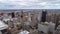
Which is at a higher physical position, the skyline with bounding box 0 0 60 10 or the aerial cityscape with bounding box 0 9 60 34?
the skyline with bounding box 0 0 60 10

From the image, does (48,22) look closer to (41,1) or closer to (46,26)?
(46,26)

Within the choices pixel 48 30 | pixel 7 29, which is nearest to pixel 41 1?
pixel 48 30

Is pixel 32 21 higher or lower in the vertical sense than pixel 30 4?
lower

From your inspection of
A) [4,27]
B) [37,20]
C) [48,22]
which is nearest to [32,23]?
[37,20]

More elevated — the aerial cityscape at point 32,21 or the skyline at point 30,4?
the skyline at point 30,4

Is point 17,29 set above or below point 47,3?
below

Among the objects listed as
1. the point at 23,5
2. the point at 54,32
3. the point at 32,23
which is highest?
the point at 23,5

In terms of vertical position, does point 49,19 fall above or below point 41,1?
below

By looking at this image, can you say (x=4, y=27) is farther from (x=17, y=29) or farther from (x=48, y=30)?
(x=48, y=30)
